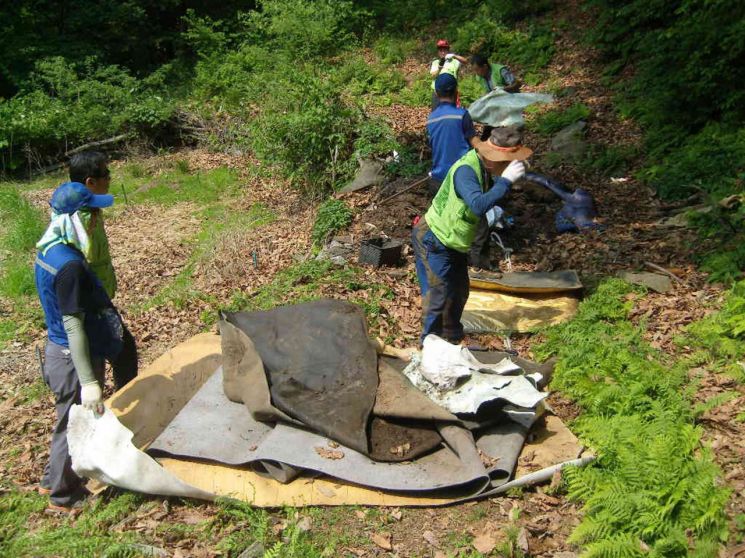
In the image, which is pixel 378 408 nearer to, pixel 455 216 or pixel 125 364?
pixel 455 216

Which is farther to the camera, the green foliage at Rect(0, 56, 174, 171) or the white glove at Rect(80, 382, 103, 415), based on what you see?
the green foliage at Rect(0, 56, 174, 171)

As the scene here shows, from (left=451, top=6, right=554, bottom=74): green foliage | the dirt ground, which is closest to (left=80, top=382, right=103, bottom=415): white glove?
the dirt ground

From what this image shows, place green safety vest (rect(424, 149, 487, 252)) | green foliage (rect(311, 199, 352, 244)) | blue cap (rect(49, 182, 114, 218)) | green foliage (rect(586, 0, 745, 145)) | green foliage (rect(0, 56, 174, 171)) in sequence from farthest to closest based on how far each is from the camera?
green foliage (rect(0, 56, 174, 171)) → green foliage (rect(586, 0, 745, 145)) → green foliage (rect(311, 199, 352, 244)) → green safety vest (rect(424, 149, 487, 252)) → blue cap (rect(49, 182, 114, 218))

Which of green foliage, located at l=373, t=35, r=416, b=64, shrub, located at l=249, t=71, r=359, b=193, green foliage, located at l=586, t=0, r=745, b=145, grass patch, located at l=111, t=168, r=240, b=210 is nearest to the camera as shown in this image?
green foliage, located at l=586, t=0, r=745, b=145

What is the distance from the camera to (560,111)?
1182 cm

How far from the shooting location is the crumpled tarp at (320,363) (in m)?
4.12

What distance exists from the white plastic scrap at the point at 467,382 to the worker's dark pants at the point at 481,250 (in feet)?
8.97

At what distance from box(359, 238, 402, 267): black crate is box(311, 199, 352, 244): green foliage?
38.1 inches

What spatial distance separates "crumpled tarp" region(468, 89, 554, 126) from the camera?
877cm

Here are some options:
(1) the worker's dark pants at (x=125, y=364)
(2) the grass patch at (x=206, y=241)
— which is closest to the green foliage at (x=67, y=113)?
(2) the grass patch at (x=206, y=241)

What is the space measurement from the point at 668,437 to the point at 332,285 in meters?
3.92

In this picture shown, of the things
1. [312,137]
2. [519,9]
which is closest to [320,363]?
[312,137]

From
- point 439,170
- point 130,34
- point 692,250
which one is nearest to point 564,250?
point 692,250

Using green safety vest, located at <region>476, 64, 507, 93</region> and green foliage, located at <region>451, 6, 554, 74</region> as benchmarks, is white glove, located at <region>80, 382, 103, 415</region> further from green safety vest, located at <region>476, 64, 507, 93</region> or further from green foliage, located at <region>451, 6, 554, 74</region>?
green foliage, located at <region>451, 6, 554, 74</region>
